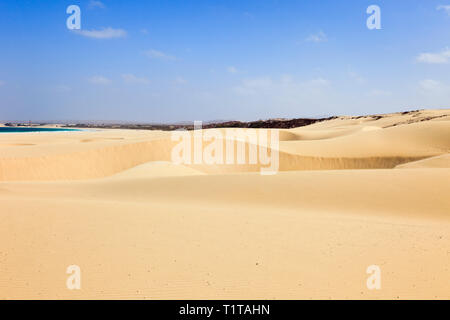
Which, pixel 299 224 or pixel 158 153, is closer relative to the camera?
pixel 299 224

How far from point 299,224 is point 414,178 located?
5.37 meters

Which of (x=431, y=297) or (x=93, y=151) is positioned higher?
(x=93, y=151)

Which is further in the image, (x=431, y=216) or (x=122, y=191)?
(x=122, y=191)

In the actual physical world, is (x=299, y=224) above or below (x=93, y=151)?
below

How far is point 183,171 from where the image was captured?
52.8ft

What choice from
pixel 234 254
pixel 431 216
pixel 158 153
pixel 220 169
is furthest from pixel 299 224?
pixel 158 153

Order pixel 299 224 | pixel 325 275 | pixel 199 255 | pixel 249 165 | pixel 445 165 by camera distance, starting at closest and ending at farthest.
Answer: pixel 325 275, pixel 199 255, pixel 299 224, pixel 445 165, pixel 249 165

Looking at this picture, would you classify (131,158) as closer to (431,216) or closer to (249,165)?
(249,165)

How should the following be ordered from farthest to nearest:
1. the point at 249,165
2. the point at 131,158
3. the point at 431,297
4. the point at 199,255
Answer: the point at 249,165 → the point at 131,158 → the point at 199,255 → the point at 431,297

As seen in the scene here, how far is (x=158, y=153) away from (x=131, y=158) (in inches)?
62.1

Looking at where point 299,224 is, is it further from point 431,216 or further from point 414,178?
point 414,178

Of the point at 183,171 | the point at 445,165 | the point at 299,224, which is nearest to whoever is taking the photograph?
the point at 299,224

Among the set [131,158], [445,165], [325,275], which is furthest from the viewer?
[131,158]

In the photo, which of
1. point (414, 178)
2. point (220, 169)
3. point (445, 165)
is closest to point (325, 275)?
point (414, 178)
